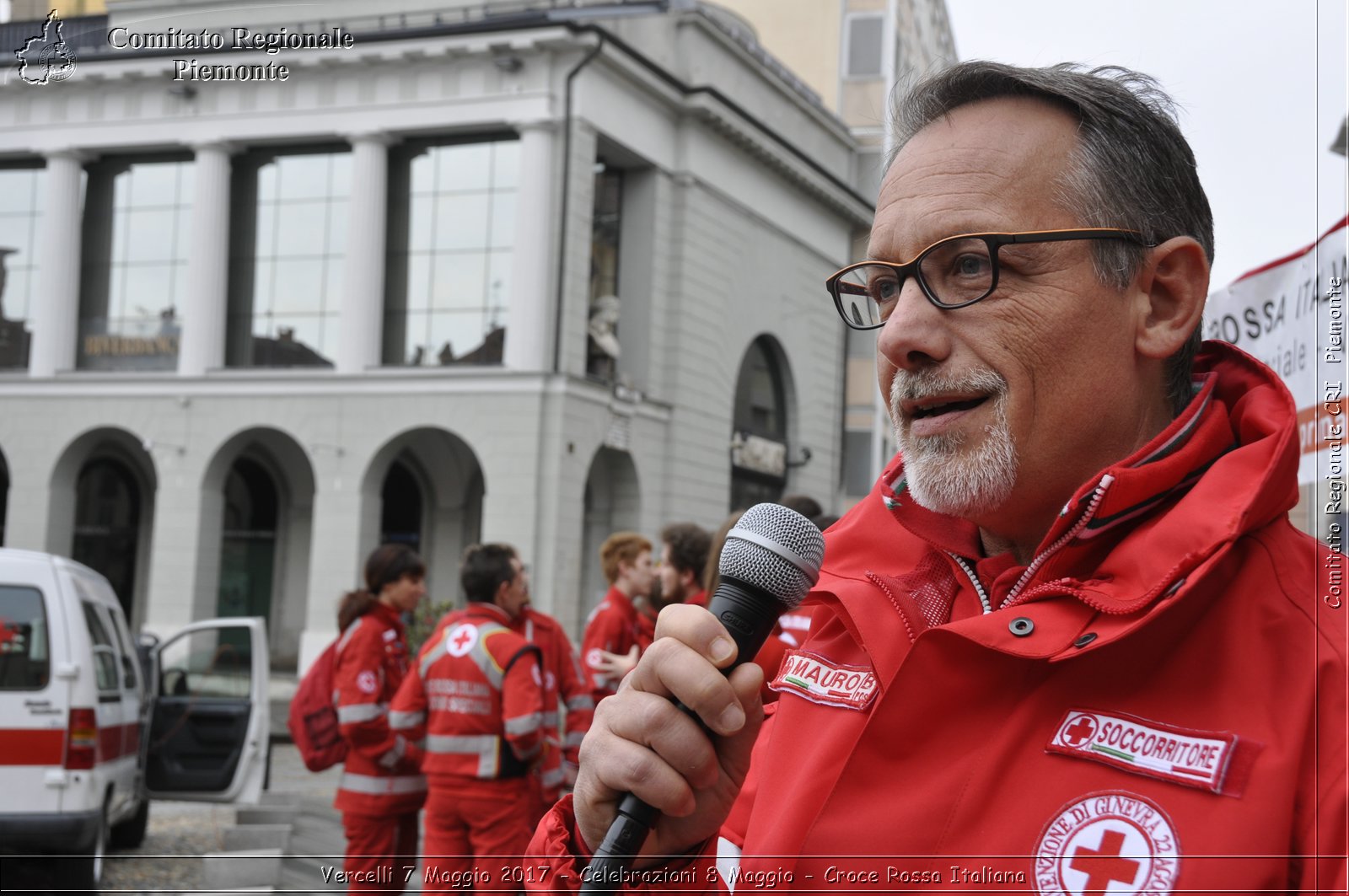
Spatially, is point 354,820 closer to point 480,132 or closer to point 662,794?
point 662,794

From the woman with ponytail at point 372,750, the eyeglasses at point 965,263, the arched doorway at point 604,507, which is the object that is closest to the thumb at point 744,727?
the eyeglasses at point 965,263

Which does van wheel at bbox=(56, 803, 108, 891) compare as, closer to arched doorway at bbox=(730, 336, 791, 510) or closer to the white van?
the white van

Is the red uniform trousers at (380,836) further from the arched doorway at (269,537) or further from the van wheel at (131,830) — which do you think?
the arched doorway at (269,537)

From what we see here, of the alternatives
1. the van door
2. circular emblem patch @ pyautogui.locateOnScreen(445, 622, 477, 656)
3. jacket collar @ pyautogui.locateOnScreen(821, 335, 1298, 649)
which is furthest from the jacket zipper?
the van door

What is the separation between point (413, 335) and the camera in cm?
2466

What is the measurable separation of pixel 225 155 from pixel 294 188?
1.43 meters

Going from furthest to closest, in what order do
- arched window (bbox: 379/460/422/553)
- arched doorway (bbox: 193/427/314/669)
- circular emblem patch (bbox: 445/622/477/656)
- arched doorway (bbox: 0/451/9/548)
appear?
arched window (bbox: 379/460/422/553), arched doorway (bbox: 0/451/9/548), arched doorway (bbox: 193/427/314/669), circular emblem patch (bbox: 445/622/477/656)

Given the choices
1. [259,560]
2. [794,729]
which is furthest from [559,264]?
[794,729]

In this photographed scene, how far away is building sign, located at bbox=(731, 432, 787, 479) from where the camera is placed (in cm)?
2919

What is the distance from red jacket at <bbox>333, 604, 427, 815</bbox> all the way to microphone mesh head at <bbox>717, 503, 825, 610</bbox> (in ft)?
17.3

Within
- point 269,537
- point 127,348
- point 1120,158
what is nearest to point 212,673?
point 1120,158

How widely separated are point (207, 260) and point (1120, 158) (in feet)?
83.4

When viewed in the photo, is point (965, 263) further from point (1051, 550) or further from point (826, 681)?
point (826, 681)

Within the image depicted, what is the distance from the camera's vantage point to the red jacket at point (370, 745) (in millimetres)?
6672
